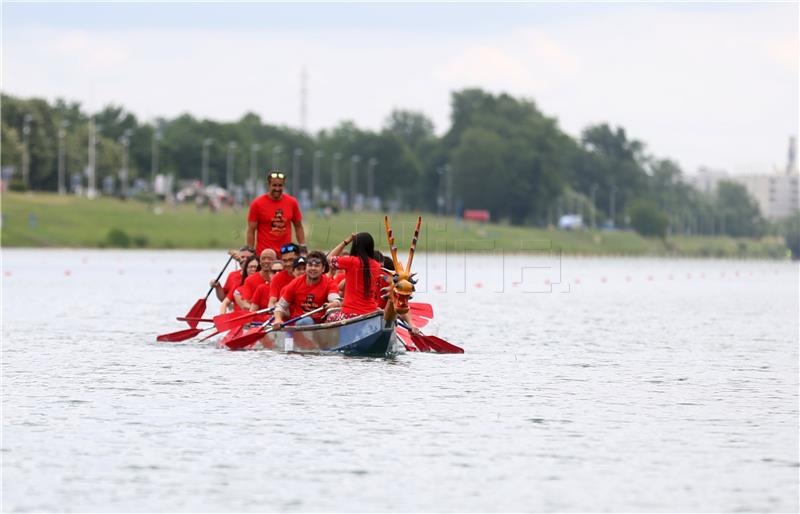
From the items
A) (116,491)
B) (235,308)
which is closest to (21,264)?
(235,308)

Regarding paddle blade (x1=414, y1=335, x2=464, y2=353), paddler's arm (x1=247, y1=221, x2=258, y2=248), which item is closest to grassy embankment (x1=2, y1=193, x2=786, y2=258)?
paddle blade (x1=414, y1=335, x2=464, y2=353)

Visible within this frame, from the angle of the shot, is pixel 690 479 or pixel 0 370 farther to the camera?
pixel 0 370

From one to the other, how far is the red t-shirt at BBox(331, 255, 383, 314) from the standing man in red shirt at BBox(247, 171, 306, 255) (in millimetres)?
2271

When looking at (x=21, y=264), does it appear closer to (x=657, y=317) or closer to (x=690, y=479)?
(x=657, y=317)

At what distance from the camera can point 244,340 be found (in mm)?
29953

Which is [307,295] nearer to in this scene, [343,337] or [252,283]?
[343,337]

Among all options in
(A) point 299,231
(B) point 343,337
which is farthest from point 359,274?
(A) point 299,231

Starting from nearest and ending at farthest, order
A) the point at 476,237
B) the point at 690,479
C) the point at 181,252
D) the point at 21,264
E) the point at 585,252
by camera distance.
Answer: the point at 690,479
the point at 21,264
the point at 181,252
the point at 476,237
the point at 585,252

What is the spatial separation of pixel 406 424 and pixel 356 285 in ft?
21.0

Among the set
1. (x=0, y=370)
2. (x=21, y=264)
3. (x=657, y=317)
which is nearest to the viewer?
(x=0, y=370)

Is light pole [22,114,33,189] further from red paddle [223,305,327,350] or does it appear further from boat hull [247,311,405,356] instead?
boat hull [247,311,405,356]

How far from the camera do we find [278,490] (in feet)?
52.6

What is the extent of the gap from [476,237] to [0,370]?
14560cm

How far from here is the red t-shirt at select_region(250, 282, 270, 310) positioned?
99.2ft
